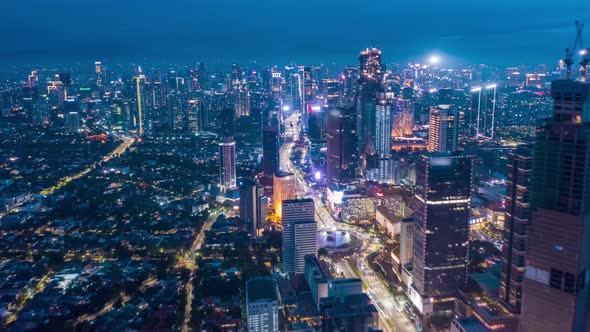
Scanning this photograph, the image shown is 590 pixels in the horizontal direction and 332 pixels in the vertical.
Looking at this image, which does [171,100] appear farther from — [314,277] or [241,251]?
[314,277]

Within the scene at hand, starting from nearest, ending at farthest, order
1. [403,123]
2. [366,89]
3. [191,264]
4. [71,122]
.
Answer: [191,264] → [366,89] → [403,123] → [71,122]

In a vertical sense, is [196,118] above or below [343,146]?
above

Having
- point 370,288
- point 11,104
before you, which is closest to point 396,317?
point 370,288

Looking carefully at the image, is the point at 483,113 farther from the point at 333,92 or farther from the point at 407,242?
the point at 407,242

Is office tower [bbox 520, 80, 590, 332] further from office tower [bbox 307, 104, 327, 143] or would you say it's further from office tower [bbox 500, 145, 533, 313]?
office tower [bbox 307, 104, 327, 143]

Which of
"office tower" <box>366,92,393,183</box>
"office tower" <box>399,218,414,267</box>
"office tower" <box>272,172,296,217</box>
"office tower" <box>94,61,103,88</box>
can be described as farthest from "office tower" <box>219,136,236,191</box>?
"office tower" <box>94,61,103,88</box>

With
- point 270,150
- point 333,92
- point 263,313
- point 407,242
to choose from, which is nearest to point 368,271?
point 407,242
